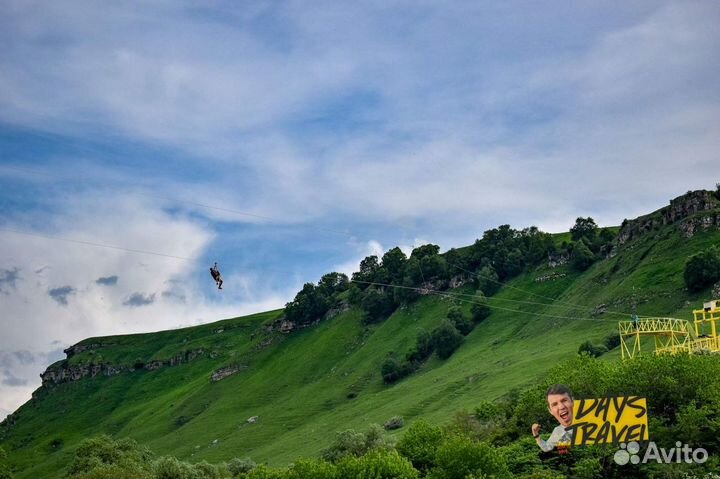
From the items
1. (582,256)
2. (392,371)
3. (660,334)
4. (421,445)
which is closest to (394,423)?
(421,445)

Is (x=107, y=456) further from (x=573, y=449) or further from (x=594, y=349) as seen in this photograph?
(x=573, y=449)

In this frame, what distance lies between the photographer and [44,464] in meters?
190

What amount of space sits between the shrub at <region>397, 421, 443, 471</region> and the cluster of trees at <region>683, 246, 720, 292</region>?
58.5 metres

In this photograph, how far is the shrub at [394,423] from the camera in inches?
4609

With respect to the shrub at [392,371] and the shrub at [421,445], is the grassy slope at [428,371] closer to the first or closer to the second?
the shrub at [392,371]

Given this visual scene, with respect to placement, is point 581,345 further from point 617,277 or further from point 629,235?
point 629,235

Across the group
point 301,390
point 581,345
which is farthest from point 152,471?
point 301,390

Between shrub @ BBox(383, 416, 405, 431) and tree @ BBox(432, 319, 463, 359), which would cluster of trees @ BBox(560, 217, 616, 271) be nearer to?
tree @ BBox(432, 319, 463, 359)

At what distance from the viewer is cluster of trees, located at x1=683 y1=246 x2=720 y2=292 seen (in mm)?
111750

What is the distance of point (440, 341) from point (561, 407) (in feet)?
368

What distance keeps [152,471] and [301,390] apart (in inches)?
3557

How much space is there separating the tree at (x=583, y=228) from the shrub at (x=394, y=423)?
84.1 meters

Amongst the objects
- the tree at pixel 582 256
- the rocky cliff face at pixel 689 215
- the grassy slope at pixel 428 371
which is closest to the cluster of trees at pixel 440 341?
the grassy slope at pixel 428 371

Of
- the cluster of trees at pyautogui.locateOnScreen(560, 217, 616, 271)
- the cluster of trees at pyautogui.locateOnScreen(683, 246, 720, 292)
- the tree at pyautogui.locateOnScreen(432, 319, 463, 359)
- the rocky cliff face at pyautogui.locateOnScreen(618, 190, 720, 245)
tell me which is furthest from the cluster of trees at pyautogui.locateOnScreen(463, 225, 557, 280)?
the cluster of trees at pyautogui.locateOnScreen(683, 246, 720, 292)
